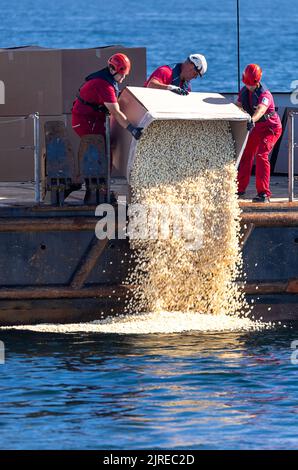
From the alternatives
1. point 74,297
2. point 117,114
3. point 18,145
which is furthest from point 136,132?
point 18,145

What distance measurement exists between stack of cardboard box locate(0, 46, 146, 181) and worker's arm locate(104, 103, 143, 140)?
6.38 ft

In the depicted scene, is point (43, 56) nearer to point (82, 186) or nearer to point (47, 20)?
point (82, 186)

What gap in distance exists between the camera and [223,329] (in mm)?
15172

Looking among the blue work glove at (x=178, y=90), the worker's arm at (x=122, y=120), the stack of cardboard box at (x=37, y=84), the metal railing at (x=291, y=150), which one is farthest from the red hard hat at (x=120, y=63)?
the stack of cardboard box at (x=37, y=84)

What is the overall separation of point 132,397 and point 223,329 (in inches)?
94.0

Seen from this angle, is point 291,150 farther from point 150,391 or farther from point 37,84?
point 150,391

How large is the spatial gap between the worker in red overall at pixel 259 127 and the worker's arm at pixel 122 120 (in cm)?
135

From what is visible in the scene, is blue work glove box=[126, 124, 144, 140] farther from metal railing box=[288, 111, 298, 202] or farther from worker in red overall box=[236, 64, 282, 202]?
metal railing box=[288, 111, 298, 202]

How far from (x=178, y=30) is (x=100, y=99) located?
79.1m

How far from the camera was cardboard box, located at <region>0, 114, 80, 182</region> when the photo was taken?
16969mm

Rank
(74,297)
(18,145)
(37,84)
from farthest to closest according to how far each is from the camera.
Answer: (18,145) < (37,84) < (74,297)

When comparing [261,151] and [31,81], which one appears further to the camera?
[31,81]

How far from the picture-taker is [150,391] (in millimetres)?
13125

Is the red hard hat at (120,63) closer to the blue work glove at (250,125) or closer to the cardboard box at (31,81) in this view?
the blue work glove at (250,125)
